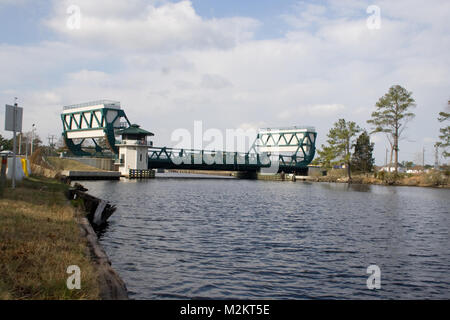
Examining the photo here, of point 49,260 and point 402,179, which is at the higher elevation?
point 402,179

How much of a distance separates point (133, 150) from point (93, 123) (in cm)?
1582

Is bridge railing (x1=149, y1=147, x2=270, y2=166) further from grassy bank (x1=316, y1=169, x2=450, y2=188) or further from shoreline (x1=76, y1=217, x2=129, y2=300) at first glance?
shoreline (x1=76, y1=217, x2=129, y2=300)

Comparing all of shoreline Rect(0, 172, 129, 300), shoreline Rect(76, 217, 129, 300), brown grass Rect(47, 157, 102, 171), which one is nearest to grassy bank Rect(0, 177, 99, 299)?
shoreline Rect(0, 172, 129, 300)

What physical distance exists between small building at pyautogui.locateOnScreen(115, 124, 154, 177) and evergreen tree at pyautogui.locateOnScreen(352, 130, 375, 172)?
53.0 metres

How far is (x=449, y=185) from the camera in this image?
247 feet

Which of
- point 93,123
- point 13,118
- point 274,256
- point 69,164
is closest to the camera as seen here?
point 274,256

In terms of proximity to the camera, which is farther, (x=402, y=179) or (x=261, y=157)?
(x=261, y=157)

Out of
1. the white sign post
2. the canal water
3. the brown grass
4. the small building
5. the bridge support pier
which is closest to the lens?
the canal water

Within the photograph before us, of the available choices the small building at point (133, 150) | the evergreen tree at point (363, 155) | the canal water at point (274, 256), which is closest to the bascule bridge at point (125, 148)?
the small building at point (133, 150)

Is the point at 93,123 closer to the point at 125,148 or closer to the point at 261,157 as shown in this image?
the point at 125,148

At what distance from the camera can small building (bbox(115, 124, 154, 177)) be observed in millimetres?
88500

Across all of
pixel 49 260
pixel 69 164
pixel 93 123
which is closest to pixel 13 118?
pixel 49 260

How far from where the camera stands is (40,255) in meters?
8.20

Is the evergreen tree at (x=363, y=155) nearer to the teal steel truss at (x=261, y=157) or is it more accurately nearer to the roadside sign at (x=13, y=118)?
the teal steel truss at (x=261, y=157)
